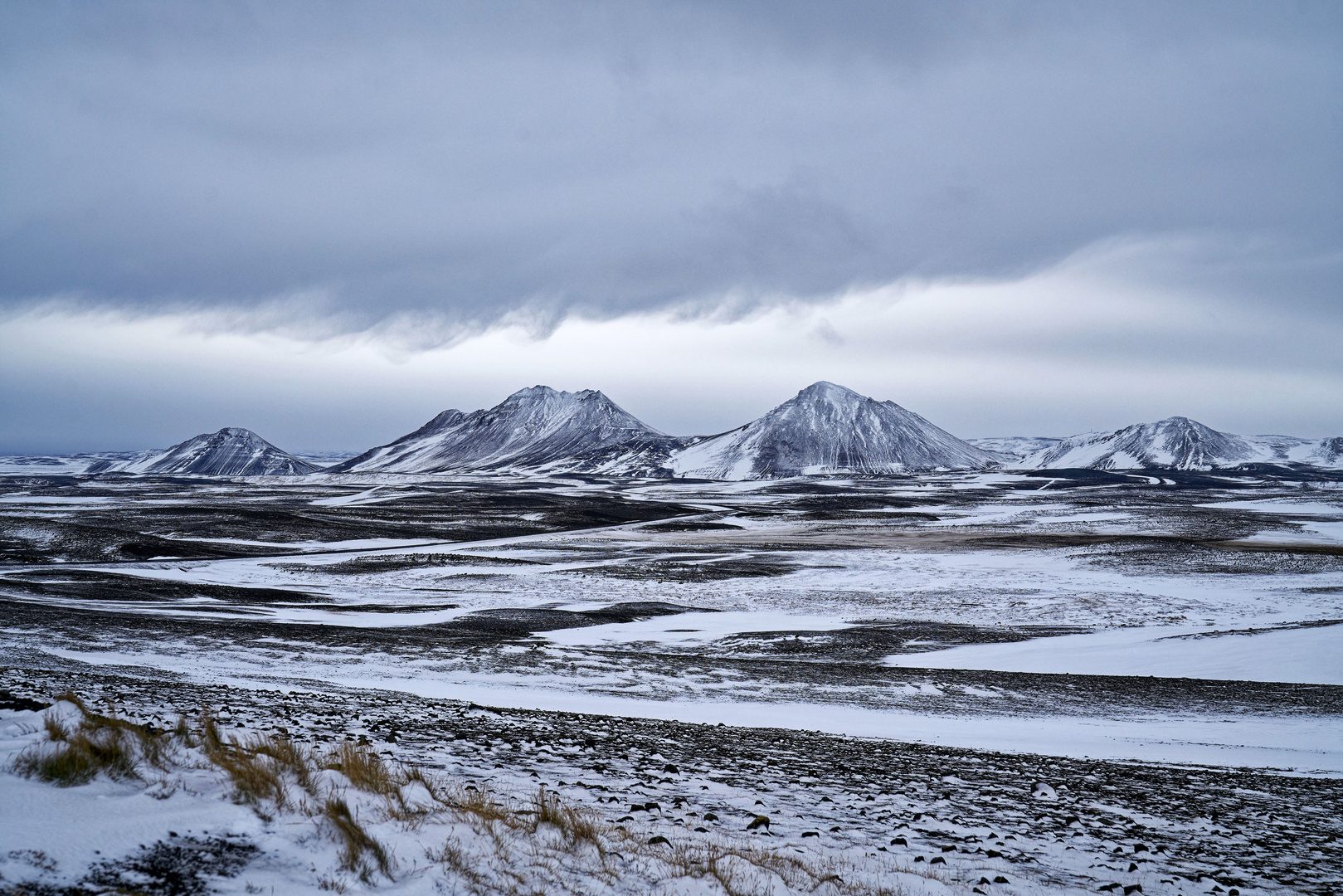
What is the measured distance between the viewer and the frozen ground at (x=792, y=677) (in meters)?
8.27

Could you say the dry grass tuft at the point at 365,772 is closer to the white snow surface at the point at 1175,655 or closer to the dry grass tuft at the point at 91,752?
the dry grass tuft at the point at 91,752

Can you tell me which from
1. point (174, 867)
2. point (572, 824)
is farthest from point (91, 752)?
point (572, 824)

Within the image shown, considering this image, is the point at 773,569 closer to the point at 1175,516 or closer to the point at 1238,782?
the point at 1238,782

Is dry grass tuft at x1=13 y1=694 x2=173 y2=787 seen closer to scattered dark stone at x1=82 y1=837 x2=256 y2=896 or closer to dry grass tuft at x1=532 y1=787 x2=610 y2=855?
scattered dark stone at x1=82 y1=837 x2=256 y2=896

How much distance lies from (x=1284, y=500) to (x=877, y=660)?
122480 millimetres

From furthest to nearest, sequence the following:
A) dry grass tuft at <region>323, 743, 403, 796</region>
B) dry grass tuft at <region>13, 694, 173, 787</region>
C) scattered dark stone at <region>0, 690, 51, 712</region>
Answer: scattered dark stone at <region>0, 690, 51, 712</region>, dry grass tuft at <region>323, 743, 403, 796</region>, dry grass tuft at <region>13, 694, 173, 787</region>

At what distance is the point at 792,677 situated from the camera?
2242cm

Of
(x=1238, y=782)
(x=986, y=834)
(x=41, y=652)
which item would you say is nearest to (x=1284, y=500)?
(x=1238, y=782)

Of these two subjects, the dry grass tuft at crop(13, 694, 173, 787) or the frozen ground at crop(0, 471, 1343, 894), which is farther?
the frozen ground at crop(0, 471, 1343, 894)

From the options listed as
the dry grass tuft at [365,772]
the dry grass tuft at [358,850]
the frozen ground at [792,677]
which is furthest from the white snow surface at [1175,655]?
the dry grass tuft at [358,850]

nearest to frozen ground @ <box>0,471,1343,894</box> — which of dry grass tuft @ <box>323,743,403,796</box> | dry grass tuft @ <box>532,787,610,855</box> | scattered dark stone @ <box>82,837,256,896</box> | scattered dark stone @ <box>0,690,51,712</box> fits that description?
scattered dark stone @ <box>82,837,256,896</box>

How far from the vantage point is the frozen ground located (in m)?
8.27

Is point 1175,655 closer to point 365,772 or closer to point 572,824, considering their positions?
point 572,824

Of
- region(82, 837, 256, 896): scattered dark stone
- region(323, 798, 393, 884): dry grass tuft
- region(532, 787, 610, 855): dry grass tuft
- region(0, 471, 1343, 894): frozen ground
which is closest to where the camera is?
region(82, 837, 256, 896): scattered dark stone
